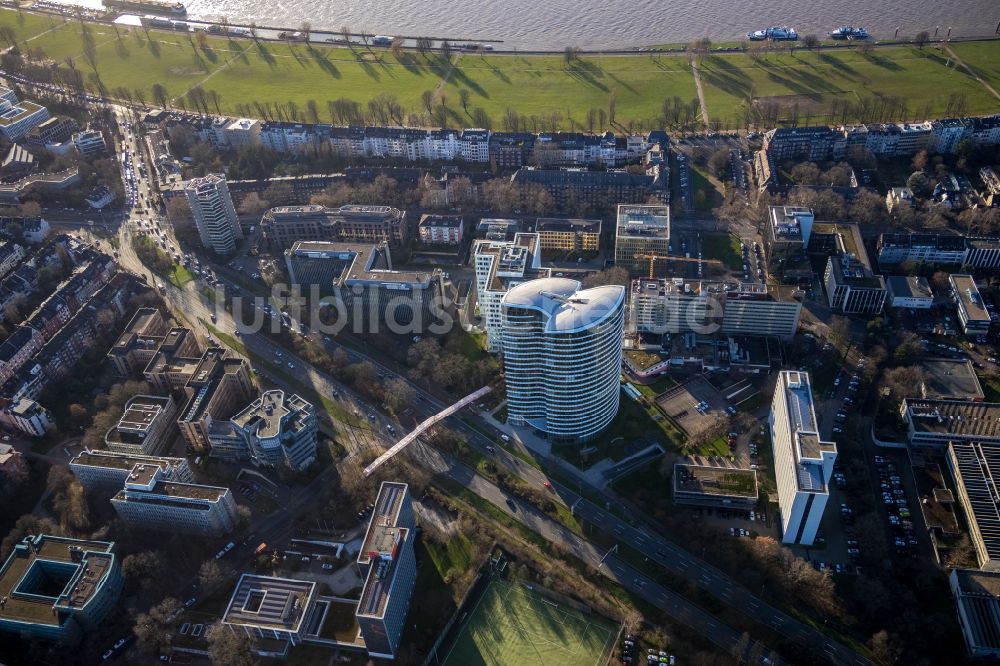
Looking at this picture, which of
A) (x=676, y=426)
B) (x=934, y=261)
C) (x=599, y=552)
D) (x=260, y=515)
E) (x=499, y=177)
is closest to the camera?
(x=599, y=552)

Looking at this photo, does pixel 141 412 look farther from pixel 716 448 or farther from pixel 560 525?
pixel 716 448

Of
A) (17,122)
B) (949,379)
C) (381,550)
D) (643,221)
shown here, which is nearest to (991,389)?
(949,379)

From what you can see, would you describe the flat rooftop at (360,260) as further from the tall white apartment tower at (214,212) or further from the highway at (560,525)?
the tall white apartment tower at (214,212)

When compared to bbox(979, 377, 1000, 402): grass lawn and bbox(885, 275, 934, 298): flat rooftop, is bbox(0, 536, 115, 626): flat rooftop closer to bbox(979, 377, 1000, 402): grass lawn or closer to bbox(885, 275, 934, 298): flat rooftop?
bbox(979, 377, 1000, 402): grass lawn

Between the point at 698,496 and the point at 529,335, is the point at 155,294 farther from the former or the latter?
the point at 698,496

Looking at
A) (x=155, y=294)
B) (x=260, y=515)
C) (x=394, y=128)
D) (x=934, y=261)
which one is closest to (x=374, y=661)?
(x=260, y=515)
